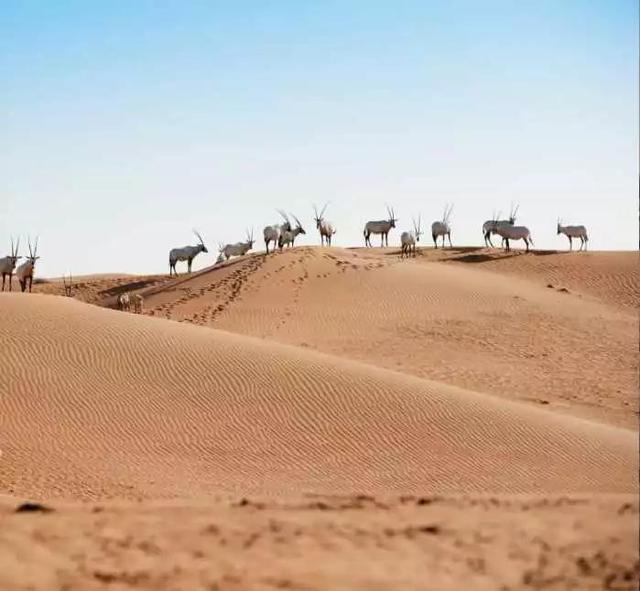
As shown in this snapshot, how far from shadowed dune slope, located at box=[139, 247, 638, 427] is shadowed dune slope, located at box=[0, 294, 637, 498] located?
3517mm

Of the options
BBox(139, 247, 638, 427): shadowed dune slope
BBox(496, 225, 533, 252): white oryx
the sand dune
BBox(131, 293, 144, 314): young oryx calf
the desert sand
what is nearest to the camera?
the sand dune

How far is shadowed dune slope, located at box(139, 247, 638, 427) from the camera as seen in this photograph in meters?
19.8

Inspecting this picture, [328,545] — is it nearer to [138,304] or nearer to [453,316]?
[453,316]

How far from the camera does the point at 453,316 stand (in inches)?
1056

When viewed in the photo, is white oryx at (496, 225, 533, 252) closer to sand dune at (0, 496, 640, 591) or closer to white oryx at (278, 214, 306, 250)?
white oryx at (278, 214, 306, 250)

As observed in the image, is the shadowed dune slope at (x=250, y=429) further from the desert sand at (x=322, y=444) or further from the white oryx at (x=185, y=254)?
the white oryx at (x=185, y=254)

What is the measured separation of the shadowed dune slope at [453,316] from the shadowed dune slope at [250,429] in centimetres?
352

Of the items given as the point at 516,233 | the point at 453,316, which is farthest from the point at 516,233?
the point at 453,316

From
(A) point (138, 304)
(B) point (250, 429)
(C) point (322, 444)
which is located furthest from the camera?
(A) point (138, 304)

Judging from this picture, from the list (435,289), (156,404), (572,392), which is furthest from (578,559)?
(435,289)

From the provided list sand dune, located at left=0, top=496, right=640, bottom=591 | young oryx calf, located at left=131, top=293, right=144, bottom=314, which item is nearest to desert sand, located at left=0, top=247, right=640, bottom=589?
sand dune, located at left=0, top=496, right=640, bottom=591

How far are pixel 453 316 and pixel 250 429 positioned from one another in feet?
47.0

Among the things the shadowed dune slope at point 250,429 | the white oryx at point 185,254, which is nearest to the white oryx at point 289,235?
the white oryx at point 185,254

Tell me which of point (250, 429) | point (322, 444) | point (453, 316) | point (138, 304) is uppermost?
point (138, 304)
